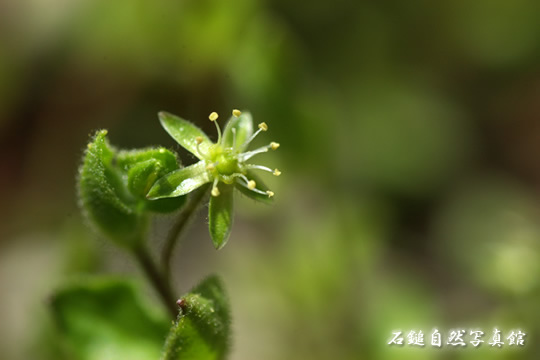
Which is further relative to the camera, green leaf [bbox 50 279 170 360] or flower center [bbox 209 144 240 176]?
green leaf [bbox 50 279 170 360]

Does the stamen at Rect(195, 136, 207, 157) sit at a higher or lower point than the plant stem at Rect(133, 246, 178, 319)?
higher

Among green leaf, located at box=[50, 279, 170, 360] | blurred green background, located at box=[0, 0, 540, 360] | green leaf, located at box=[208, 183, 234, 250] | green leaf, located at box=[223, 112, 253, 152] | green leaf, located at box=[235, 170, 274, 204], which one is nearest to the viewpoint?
green leaf, located at box=[208, 183, 234, 250]

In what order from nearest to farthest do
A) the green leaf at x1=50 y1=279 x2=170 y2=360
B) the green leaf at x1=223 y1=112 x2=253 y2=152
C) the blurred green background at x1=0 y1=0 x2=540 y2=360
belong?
the green leaf at x1=223 y1=112 x2=253 y2=152 → the green leaf at x1=50 y1=279 x2=170 y2=360 → the blurred green background at x1=0 y1=0 x2=540 y2=360

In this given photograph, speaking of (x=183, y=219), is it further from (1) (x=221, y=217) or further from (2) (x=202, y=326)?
(2) (x=202, y=326)

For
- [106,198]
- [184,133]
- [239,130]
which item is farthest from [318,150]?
[106,198]

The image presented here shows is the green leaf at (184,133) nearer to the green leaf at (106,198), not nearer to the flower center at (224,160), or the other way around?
the flower center at (224,160)

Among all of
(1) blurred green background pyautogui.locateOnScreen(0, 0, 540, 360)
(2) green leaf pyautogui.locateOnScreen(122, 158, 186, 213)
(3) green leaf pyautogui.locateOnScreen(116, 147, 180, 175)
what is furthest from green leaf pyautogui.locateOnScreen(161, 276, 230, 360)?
(1) blurred green background pyautogui.locateOnScreen(0, 0, 540, 360)

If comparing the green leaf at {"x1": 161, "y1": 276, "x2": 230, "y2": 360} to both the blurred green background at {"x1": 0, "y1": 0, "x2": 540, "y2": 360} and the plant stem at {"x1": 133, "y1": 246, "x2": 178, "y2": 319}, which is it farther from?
the blurred green background at {"x1": 0, "y1": 0, "x2": 540, "y2": 360}
